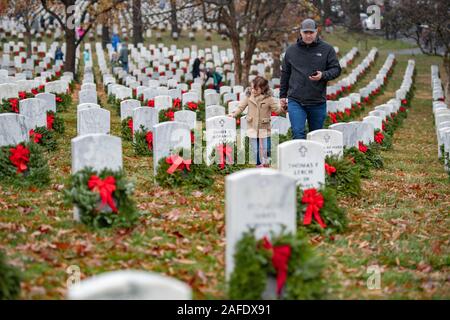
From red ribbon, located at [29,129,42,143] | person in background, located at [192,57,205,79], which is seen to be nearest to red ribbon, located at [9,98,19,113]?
red ribbon, located at [29,129,42,143]

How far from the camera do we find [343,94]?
32.4 metres

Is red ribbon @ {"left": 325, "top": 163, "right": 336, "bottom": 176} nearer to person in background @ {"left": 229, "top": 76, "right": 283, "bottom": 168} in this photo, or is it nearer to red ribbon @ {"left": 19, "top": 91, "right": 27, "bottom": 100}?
person in background @ {"left": 229, "top": 76, "right": 283, "bottom": 168}

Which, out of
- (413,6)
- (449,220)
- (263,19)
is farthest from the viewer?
(413,6)

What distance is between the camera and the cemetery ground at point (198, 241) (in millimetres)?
7227

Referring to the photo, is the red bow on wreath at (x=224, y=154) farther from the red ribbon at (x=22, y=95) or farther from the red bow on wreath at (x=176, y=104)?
the red ribbon at (x=22, y=95)

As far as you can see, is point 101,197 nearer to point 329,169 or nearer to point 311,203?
point 311,203

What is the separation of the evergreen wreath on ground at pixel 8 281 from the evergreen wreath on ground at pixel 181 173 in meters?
4.73

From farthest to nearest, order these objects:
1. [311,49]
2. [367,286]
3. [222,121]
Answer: [222,121]
[311,49]
[367,286]

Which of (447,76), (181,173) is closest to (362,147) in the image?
(181,173)

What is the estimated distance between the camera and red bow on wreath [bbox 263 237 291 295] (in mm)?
6422

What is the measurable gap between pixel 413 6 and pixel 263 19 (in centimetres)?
551

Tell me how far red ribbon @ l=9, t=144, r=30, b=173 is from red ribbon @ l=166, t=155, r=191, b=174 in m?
1.88
